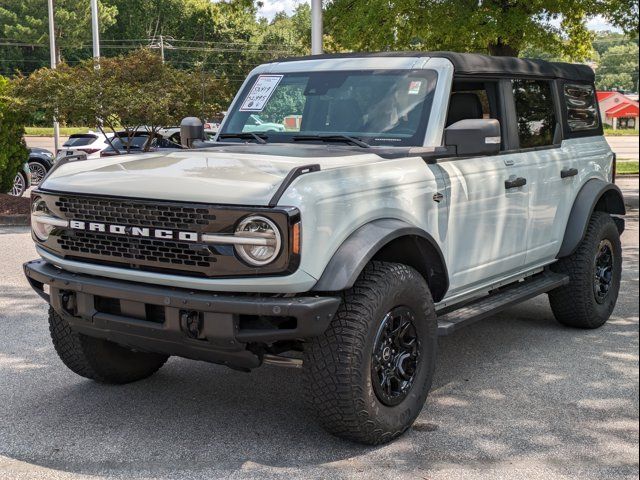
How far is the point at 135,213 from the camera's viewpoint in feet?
13.6

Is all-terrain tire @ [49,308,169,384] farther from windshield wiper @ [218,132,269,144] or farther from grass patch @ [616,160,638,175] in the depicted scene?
grass patch @ [616,160,638,175]

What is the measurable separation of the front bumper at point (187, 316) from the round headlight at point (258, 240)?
19cm

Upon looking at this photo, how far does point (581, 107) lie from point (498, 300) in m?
2.17

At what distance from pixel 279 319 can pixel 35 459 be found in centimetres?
137

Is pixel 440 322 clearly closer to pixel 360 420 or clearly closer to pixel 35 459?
pixel 360 420

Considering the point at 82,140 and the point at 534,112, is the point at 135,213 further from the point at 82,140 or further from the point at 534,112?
the point at 82,140

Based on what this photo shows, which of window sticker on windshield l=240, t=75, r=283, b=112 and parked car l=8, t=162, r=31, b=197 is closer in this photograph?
window sticker on windshield l=240, t=75, r=283, b=112

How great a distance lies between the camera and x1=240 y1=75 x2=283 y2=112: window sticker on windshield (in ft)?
19.1

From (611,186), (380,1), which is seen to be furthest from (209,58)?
(611,186)

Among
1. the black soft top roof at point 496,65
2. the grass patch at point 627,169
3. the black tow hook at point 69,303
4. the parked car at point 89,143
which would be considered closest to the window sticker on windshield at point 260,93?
the black soft top roof at point 496,65

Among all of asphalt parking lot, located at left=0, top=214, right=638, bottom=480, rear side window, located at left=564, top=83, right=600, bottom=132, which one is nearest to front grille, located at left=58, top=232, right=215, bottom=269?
asphalt parking lot, located at left=0, top=214, right=638, bottom=480

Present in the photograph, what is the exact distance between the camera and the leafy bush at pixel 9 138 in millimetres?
14062

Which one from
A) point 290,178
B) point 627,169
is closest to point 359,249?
point 290,178

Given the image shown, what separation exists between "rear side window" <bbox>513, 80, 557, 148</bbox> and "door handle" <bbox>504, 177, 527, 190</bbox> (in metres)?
0.38
